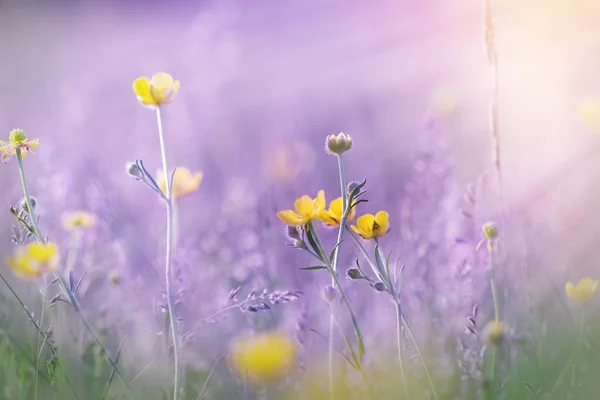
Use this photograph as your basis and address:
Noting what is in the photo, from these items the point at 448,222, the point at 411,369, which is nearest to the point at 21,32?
the point at 448,222

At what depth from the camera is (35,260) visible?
121 centimetres

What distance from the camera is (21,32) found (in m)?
6.09

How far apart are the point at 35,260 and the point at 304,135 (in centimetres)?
313

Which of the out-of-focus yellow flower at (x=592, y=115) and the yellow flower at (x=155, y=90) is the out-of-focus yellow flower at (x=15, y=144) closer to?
the yellow flower at (x=155, y=90)

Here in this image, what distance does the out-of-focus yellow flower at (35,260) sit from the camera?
1199mm

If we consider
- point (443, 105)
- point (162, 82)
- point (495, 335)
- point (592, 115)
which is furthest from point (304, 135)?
point (495, 335)

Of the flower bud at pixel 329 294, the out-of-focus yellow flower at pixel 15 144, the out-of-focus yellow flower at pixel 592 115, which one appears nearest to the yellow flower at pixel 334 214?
the flower bud at pixel 329 294

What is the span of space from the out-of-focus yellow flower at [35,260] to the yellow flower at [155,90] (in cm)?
37

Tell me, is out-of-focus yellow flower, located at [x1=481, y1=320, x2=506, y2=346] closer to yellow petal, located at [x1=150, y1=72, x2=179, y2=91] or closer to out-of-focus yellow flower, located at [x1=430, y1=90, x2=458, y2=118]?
yellow petal, located at [x1=150, y1=72, x2=179, y2=91]

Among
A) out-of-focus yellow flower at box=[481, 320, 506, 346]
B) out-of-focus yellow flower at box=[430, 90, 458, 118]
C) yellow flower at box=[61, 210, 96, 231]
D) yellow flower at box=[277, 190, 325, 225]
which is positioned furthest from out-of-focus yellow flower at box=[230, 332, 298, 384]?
out-of-focus yellow flower at box=[430, 90, 458, 118]

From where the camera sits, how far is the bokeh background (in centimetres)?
209

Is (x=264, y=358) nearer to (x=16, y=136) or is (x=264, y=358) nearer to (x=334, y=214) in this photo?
(x=334, y=214)

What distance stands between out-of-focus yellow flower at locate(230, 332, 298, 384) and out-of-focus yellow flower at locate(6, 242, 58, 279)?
15.7 inches

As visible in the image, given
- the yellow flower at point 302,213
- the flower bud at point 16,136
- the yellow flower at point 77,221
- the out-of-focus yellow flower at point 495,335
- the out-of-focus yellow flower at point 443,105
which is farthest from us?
the out-of-focus yellow flower at point 443,105
